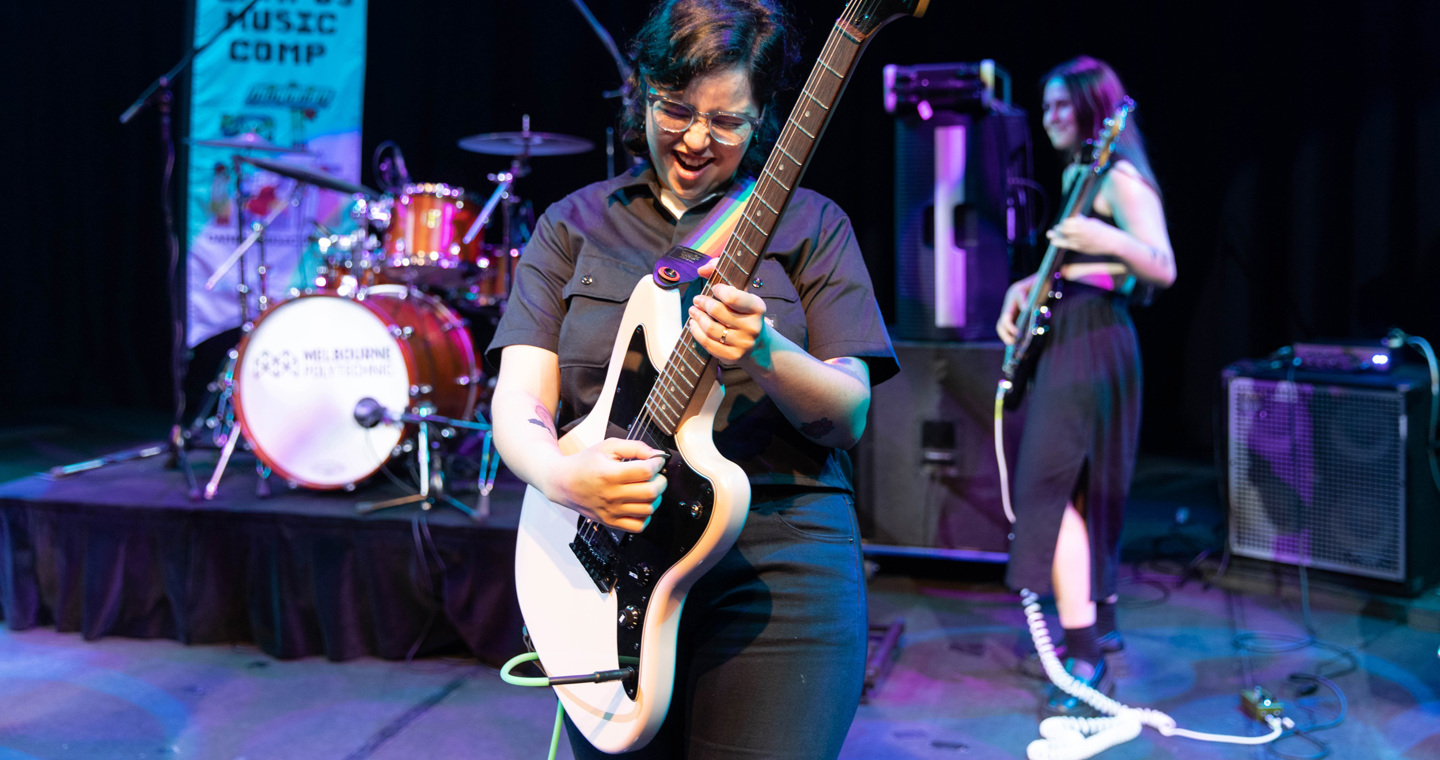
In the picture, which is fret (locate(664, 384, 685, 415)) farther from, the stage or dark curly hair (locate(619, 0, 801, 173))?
the stage

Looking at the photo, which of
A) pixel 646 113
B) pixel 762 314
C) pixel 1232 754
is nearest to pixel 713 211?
pixel 646 113

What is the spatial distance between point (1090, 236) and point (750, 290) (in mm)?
1931

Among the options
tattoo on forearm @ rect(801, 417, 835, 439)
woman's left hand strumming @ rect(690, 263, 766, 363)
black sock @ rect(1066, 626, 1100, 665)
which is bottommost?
black sock @ rect(1066, 626, 1100, 665)

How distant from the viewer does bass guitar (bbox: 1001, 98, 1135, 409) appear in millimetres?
3006

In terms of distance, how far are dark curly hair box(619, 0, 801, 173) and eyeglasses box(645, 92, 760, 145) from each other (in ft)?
0.08

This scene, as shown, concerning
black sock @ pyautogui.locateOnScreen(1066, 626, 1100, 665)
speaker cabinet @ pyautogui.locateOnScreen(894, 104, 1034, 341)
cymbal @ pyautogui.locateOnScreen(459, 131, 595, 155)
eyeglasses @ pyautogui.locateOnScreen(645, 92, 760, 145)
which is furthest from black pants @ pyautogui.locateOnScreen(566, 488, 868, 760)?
cymbal @ pyautogui.locateOnScreen(459, 131, 595, 155)

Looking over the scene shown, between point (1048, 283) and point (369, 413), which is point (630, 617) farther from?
point (369, 413)

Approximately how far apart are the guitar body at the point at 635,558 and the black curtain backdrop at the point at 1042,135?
4638 mm

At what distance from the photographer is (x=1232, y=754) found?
9.03ft

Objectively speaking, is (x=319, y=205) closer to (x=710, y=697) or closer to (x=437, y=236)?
(x=437, y=236)

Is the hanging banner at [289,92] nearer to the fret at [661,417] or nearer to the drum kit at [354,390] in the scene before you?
the drum kit at [354,390]

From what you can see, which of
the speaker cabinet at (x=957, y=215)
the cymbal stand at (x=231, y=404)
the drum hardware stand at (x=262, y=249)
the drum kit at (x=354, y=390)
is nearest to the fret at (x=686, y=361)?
the drum kit at (x=354, y=390)

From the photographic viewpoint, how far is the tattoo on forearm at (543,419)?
1.41m

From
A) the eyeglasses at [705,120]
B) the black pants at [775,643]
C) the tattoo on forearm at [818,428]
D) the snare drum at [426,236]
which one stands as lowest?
the black pants at [775,643]
